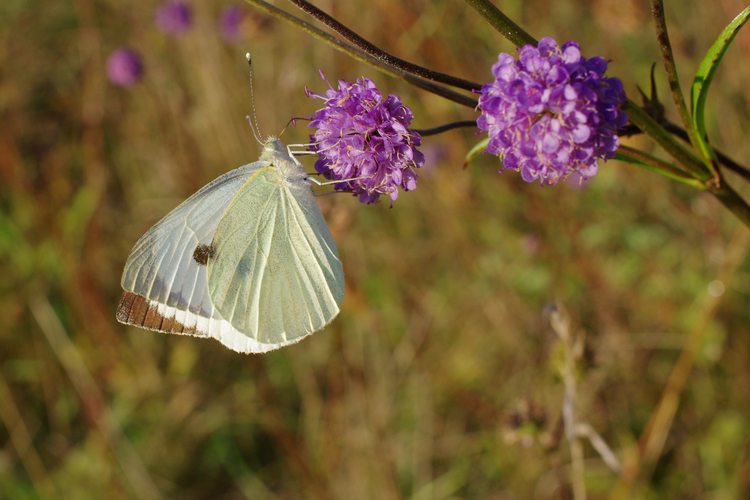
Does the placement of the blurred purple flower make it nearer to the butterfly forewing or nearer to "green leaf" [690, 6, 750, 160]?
the butterfly forewing

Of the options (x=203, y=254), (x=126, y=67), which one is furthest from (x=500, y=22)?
(x=126, y=67)

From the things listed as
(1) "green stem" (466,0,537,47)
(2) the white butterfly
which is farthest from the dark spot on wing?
(1) "green stem" (466,0,537,47)

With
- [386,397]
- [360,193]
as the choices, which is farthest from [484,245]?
[360,193]

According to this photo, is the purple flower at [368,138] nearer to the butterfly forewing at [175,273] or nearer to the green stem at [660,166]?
the green stem at [660,166]

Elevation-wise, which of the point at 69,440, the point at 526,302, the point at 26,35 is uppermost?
the point at 26,35

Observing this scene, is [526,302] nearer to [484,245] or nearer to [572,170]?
[484,245]

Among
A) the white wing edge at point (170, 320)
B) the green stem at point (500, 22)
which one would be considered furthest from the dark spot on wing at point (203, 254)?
the green stem at point (500, 22)
